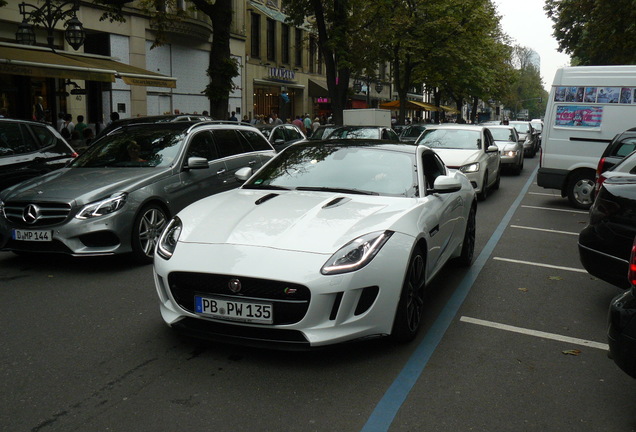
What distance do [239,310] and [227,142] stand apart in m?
5.50

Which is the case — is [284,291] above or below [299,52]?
below

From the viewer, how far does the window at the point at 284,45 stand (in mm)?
41375

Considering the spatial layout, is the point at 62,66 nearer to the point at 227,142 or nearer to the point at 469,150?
the point at 227,142

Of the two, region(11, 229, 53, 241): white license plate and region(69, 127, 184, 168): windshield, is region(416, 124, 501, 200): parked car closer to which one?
region(69, 127, 184, 168): windshield

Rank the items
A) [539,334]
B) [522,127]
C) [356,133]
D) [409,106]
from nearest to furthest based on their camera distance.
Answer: [539,334] < [356,133] < [522,127] < [409,106]

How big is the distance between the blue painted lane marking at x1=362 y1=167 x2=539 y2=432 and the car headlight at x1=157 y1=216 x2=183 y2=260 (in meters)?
1.78

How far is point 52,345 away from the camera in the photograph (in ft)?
14.9

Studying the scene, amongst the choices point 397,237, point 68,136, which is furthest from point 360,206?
point 68,136

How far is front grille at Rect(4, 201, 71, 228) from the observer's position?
6.64 meters

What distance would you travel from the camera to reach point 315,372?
4082 mm

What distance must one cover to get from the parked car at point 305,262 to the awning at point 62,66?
10.3m

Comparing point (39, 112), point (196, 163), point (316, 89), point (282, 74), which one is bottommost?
point (196, 163)

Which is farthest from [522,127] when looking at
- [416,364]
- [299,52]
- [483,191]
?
[416,364]

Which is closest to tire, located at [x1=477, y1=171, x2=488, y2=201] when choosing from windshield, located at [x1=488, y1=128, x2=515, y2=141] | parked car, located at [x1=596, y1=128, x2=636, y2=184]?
parked car, located at [x1=596, y1=128, x2=636, y2=184]
